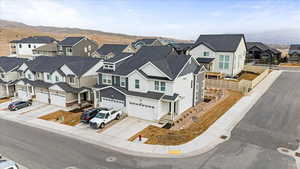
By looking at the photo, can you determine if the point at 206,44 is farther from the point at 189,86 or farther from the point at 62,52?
the point at 62,52

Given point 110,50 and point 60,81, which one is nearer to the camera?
point 60,81

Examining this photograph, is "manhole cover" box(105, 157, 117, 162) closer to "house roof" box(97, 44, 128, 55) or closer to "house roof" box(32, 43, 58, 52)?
"house roof" box(97, 44, 128, 55)

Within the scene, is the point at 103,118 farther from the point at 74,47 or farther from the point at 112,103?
the point at 74,47

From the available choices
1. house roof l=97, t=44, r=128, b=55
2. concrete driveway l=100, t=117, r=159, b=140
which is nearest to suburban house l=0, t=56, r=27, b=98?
house roof l=97, t=44, r=128, b=55

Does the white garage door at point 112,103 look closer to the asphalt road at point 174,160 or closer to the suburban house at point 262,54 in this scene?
the asphalt road at point 174,160

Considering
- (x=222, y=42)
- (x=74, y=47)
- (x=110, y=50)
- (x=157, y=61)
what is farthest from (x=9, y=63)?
(x=222, y=42)

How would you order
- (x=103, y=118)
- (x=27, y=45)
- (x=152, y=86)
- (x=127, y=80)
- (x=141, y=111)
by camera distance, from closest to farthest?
(x=103, y=118)
(x=141, y=111)
(x=152, y=86)
(x=127, y=80)
(x=27, y=45)

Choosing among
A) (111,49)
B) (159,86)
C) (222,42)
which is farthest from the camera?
(111,49)
